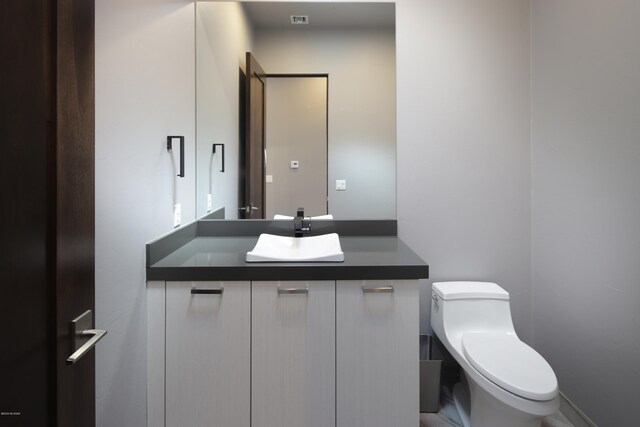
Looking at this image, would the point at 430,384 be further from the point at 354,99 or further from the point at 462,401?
the point at 354,99

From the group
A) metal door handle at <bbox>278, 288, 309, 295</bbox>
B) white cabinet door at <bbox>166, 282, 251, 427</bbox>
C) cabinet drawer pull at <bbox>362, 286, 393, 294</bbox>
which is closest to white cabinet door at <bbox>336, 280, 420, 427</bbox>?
cabinet drawer pull at <bbox>362, 286, 393, 294</bbox>

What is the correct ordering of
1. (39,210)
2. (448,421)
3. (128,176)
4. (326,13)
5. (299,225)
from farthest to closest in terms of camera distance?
(326,13), (299,225), (448,421), (128,176), (39,210)

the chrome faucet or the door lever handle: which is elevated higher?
the chrome faucet

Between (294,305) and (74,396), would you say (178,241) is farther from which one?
(74,396)

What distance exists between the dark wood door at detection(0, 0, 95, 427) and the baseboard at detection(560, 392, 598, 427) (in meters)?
2.08

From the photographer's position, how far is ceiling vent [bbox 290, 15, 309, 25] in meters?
2.21

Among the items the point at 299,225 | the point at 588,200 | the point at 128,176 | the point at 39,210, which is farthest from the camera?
the point at 299,225

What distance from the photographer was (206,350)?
1.49 meters

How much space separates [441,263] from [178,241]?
146 cm

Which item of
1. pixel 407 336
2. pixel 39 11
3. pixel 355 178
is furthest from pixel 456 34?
pixel 39 11

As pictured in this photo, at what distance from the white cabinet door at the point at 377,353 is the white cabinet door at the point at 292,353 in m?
0.05

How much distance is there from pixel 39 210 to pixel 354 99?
1830 millimetres

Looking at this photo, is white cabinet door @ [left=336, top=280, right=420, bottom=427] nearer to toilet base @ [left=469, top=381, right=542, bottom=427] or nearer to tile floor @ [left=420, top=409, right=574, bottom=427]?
toilet base @ [left=469, top=381, right=542, bottom=427]

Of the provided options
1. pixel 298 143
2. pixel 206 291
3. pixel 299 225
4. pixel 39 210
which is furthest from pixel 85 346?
pixel 298 143
